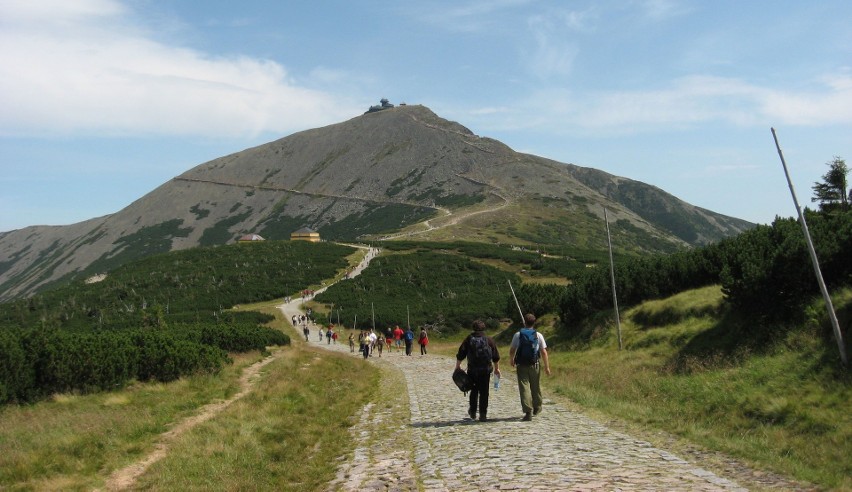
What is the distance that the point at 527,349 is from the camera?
11.1 m

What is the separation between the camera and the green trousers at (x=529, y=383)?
11250 mm

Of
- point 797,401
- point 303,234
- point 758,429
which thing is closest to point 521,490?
point 758,429

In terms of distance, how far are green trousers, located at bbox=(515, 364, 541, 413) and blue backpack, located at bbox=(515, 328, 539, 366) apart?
124 millimetres

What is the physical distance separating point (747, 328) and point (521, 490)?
12788 mm

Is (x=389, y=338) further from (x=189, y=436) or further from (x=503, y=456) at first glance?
(x=503, y=456)

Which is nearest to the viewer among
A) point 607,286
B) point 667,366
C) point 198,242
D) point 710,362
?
point 710,362

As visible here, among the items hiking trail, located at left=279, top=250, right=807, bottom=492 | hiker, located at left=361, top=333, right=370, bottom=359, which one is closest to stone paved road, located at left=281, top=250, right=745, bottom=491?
hiking trail, located at left=279, top=250, right=807, bottom=492

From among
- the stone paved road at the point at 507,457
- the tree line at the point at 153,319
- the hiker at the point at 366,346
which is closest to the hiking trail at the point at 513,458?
the stone paved road at the point at 507,457

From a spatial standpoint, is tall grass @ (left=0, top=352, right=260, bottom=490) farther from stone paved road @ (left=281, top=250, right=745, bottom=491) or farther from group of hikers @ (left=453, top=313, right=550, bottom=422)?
group of hikers @ (left=453, top=313, right=550, bottom=422)

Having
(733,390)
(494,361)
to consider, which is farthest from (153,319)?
(733,390)

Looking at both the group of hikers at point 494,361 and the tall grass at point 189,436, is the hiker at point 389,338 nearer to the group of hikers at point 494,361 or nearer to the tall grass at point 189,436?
the tall grass at point 189,436

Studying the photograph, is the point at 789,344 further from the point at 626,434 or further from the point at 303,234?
the point at 303,234

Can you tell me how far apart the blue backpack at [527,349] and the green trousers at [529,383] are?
0.41 ft

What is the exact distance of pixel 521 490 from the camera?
6641 mm
